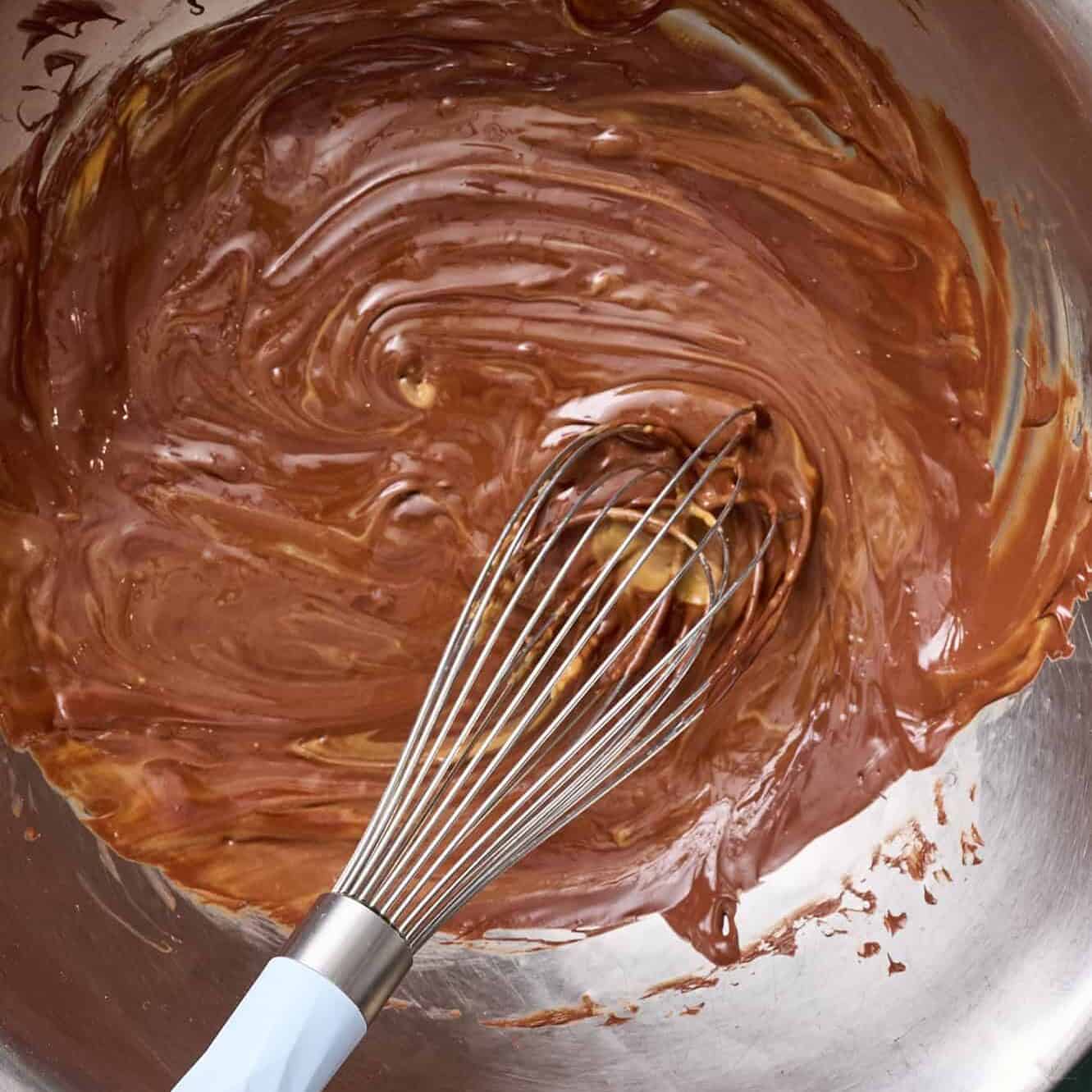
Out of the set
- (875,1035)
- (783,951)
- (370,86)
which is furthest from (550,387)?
(875,1035)

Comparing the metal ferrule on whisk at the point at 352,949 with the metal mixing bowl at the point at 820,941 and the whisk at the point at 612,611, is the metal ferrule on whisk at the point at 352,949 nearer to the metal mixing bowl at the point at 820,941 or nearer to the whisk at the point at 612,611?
the whisk at the point at 612,611

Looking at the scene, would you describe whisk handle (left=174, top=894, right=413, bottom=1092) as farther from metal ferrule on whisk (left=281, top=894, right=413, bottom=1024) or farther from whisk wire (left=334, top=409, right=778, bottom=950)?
whisk wire (left=334, top=409, right=778, bottom=950)

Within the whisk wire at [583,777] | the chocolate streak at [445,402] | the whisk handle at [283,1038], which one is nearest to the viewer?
the whisk handle at [283,1038]

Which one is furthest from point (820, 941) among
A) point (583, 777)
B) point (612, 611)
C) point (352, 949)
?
point (352, 949)

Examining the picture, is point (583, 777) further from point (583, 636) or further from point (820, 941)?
point (820, 941)

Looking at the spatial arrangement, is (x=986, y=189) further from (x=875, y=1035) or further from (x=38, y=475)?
(x=38, y=475)

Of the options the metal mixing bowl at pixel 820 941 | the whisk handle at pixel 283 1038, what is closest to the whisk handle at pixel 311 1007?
the whisk handle at pixel 283 1038
